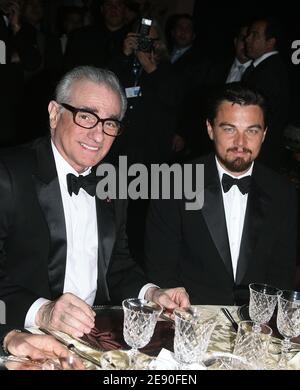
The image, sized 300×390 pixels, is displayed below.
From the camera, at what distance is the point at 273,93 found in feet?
14.2

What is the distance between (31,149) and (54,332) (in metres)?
0.83

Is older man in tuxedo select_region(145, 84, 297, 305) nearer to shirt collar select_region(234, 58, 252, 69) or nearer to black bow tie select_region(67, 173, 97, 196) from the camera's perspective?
black bow tie select_region(67, 173, 97, 196)

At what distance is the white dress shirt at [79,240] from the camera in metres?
2.03

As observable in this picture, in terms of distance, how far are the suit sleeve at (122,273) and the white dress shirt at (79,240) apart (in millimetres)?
78

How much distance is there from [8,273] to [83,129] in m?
0.64

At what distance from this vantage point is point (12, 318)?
1693 millimetres

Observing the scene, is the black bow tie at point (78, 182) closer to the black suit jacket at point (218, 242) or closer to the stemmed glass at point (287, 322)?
the black suit jacket at point (218, 242)

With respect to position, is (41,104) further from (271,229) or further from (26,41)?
(271,229)

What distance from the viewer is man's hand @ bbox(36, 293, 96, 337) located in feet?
4.75

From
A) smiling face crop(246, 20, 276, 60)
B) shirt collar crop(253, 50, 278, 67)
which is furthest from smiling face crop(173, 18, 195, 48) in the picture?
shirt collar crop(253, 50, 278, 67)

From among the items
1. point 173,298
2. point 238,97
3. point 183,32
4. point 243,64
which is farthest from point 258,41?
point 173,298

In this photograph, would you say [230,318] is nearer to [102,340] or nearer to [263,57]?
[102,340]

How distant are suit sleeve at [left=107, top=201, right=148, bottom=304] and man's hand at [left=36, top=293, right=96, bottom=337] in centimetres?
55
